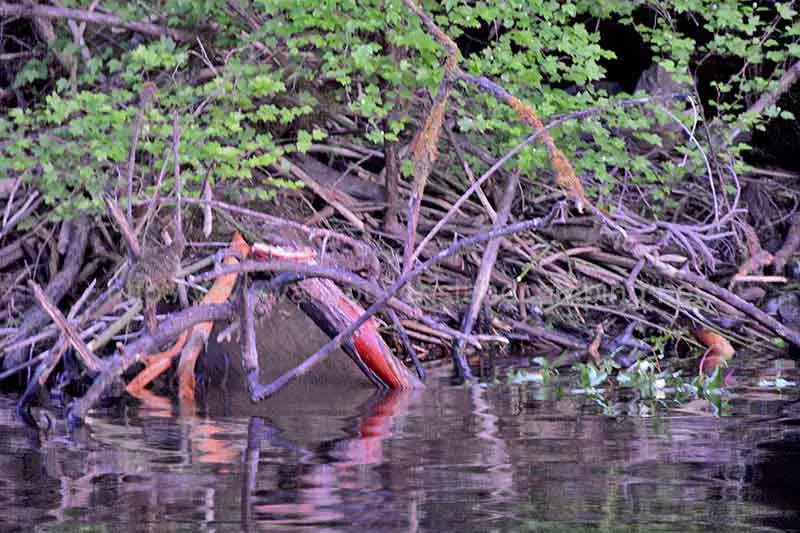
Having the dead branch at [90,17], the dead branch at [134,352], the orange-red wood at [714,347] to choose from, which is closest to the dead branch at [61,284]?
the dead branch at [90,17]

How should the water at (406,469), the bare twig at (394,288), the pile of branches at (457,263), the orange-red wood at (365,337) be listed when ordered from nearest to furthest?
the water at (406,469) < the bare twig at (394,288) < the orange-red wood at (365,337) < the pile of branches at (457,263)

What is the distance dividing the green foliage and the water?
2205 mm

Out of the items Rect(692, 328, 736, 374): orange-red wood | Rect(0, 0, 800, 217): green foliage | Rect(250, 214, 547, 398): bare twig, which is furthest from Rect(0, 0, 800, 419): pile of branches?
Rect(250, 214, 547, 398): bare twig

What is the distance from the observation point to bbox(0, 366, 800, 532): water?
412 cm

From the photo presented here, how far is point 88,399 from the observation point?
6492 mm

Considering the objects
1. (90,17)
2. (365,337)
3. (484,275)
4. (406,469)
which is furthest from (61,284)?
(406,469)

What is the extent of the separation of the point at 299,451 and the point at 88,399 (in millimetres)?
1467

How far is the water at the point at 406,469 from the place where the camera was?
412cm

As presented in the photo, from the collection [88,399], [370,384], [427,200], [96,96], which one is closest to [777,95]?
[427,200]

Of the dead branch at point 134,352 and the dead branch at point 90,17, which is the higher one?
the dead branch at point 90,17

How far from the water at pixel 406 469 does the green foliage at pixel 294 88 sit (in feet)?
7.23

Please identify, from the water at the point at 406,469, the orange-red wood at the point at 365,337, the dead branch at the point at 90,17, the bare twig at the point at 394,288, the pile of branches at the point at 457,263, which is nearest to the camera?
the water at the point at 406,469

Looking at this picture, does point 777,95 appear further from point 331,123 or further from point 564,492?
point 564,492

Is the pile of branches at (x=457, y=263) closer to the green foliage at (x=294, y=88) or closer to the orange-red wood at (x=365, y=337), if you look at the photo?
the orange-red wood at (x=365, y=337)
